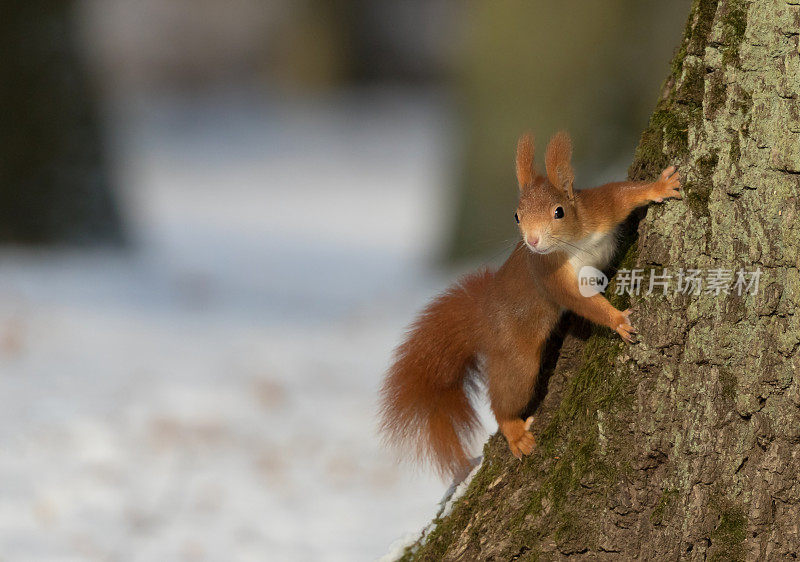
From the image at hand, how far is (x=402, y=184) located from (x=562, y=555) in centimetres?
1159

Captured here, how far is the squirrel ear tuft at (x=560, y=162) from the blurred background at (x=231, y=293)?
0.26m

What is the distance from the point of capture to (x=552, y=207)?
5.65 ft

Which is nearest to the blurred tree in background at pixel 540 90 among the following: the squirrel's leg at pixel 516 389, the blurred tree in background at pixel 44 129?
the blurred tree in background at pixel 44 129

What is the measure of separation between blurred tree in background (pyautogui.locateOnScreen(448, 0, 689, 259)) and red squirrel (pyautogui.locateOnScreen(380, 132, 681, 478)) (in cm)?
393

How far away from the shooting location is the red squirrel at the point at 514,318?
1.72m

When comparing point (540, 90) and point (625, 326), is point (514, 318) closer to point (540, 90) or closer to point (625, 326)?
point (625, 326)

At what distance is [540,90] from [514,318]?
174 inches

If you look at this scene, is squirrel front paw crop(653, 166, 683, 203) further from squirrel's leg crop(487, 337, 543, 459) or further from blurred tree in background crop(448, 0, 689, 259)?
blurred tree in background crop(448, 0, 689, 259)

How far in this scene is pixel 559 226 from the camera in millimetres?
1728

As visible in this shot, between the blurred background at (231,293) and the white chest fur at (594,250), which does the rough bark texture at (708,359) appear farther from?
the blurred background at (231,293)

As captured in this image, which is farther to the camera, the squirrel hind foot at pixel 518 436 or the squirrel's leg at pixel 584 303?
the squirrel hind foot at pixel 518 436

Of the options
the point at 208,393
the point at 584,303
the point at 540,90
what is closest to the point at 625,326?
the point at 584,303

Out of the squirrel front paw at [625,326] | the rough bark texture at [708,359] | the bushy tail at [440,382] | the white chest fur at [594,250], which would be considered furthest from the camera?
the bushy tail at [440,382]

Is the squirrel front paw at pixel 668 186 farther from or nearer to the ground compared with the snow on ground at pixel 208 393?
nearer to the ground
